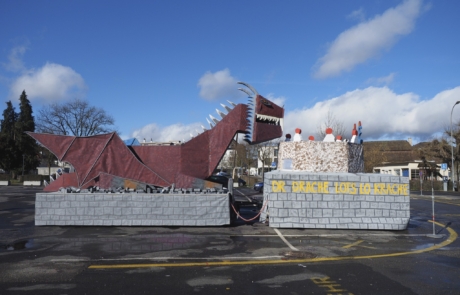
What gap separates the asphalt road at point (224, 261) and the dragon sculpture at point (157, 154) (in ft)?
6.13

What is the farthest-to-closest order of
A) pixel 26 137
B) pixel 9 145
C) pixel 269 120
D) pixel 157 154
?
pixel 26 137
pixel 9 145
pixel 269 120
pixel 157 154

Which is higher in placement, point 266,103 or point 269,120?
point 266,103

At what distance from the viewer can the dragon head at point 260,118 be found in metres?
13.3

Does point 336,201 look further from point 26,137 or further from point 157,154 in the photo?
point 26,137

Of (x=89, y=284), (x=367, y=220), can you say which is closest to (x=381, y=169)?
(x=367, y=220)

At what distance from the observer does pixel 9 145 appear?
5059cm

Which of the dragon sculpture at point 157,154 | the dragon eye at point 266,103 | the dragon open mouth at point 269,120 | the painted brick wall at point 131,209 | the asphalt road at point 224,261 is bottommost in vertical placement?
the asphalt road at point 224,261

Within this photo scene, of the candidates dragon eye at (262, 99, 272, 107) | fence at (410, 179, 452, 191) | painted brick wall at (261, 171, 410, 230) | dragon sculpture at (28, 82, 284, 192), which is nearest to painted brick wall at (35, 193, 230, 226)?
dragon sculpture at (28, 82, 284, 192)

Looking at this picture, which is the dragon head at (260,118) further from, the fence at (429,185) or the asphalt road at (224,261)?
the fence at (429,185)

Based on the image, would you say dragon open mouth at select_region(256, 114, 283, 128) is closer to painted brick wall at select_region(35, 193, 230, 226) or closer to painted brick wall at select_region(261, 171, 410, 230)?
painted brick wall at select_region(261, 171, 410, 230)

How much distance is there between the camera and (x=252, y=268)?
7172 mm

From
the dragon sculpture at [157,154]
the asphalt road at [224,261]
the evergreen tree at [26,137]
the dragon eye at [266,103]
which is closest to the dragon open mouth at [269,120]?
the dragon sculpture at [157,154]

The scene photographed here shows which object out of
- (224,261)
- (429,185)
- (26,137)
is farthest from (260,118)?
(26,137)

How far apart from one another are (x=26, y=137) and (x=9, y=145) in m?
2.31
